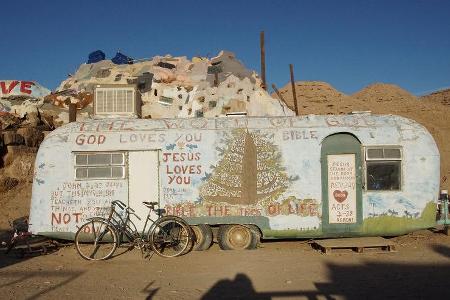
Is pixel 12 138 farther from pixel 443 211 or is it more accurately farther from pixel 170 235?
pixel 443 211

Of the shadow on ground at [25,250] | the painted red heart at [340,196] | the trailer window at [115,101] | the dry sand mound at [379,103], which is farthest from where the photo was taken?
the dry sand mound at [379,103]

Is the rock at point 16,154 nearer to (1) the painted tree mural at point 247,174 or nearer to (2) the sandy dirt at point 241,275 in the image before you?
(2) the sandy dirt at point 241,275

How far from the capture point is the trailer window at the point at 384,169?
29.4ft

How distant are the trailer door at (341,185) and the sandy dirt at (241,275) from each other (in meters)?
0.61

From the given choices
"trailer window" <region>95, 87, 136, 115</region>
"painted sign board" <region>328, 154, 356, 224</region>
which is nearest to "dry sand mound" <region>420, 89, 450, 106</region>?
"painted sign board" <region>328, 154, 356, 224</region>

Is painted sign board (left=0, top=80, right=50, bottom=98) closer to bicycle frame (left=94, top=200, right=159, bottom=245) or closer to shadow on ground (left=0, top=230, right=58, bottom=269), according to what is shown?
shadow on ground (left=0, top=230, right=58, bottom=269)

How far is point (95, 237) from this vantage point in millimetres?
8555

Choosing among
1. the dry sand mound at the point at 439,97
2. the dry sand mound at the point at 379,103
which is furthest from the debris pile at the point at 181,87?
the dry sand mound at the point at 439,97

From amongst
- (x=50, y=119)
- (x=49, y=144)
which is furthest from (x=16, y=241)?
(x=50, y=119)

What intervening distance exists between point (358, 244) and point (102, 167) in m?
5.69

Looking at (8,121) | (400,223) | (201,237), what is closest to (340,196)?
(400,223)

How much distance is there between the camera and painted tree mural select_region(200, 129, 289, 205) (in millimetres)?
8984

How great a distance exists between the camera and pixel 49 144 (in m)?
9.21

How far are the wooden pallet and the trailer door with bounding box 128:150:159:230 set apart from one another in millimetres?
3705
